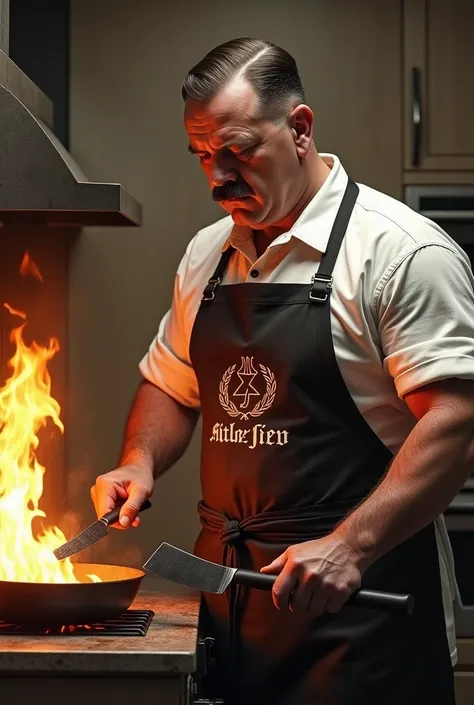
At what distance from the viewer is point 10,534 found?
1.67m

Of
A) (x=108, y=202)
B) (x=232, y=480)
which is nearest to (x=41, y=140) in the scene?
(x=108, y=202)

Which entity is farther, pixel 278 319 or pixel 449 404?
pixel 278 319

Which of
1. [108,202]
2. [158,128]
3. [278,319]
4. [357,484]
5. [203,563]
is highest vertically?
[158,128]

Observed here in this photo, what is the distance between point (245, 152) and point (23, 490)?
641 millimetres

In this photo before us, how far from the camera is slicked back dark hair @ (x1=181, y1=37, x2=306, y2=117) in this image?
1.70m

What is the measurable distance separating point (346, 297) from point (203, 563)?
46cm

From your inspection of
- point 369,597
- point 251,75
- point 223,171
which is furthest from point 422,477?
point 251,75

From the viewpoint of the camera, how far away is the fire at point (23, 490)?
162 cm

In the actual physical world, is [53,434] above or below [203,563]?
above

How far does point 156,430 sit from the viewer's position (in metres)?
1.92

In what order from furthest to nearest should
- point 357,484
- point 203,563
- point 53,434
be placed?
point 53,434
point 357,484
point 203,563

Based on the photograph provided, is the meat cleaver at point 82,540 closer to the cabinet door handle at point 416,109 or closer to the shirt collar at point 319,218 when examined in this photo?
the shirt collar at point 319,218

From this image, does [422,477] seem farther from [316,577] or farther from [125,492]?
[125,492]

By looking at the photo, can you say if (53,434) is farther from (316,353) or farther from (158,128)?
(316,353)
